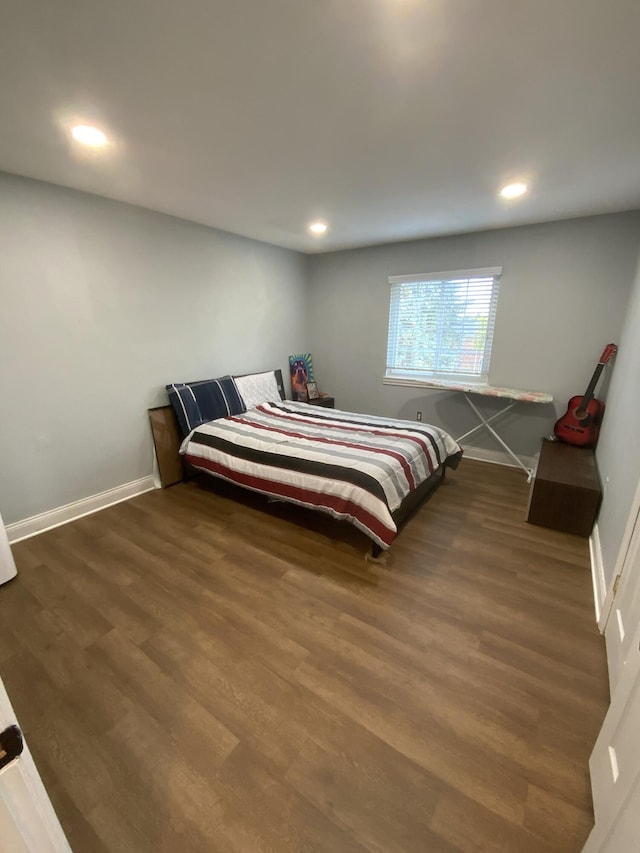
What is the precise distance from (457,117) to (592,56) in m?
0.50

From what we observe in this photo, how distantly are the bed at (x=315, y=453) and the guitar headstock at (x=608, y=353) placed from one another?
4.74 feet

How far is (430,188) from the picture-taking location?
2.33m

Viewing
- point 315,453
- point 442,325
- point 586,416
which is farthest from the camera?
point 442,325

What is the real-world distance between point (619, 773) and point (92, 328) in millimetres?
3487

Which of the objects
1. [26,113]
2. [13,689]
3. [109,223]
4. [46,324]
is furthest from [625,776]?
[109,223]

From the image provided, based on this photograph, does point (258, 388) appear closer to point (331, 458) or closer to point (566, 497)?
point (331, 458)

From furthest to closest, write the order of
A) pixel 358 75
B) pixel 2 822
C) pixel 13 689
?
pixel 13 689, pixel 358 75, pixel 2 822

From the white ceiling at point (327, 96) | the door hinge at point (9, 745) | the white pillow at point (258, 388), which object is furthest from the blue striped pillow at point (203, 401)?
the door hinge at point (9, 745)

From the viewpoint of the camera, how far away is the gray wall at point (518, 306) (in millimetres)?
2963

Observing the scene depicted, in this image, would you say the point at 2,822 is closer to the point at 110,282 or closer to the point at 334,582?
the point at 334,582

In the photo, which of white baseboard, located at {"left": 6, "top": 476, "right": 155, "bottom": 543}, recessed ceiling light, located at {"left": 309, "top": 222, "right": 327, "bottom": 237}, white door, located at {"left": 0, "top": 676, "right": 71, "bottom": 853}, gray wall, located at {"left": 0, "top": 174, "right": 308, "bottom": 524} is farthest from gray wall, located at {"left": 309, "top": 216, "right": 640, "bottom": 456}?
white door, located at {"left": 0, "top": 676, "right": 71, "bottom": 853}

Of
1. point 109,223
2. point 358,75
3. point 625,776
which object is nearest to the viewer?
point 625,776

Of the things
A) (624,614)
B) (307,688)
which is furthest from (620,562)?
(307,688)

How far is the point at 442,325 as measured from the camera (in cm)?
383
